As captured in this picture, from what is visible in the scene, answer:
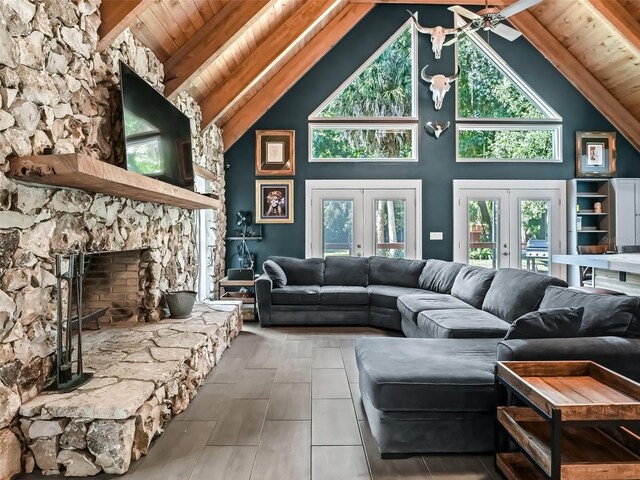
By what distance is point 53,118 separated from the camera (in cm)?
234

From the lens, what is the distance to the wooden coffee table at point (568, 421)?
5.11ft

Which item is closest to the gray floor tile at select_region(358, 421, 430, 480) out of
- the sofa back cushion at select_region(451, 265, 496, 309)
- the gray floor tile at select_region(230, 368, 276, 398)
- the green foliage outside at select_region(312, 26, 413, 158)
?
the gray floor tile at select_region(230, 368, 276, 398)

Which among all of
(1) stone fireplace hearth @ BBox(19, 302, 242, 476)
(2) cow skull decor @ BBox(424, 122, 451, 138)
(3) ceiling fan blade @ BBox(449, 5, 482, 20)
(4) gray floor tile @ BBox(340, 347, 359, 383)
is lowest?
(4) gray floor tile @ BBox(340, 347, 359, 383)

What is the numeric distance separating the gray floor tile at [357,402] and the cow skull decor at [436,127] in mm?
4835

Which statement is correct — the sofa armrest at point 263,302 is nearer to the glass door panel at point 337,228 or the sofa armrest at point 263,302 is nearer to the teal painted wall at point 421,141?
the teal painted wall at point 421,141

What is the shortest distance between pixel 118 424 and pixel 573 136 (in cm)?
760

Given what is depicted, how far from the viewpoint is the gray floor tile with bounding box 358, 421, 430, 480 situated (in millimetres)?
1986

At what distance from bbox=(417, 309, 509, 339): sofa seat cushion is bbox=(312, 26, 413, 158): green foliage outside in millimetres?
3638

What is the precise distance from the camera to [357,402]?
9.29ft

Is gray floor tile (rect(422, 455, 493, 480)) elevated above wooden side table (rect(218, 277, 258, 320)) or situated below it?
below

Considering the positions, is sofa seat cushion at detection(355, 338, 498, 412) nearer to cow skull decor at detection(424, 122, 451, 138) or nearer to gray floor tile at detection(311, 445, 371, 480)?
gray floor tile at detection(311, 445, 371, 480)

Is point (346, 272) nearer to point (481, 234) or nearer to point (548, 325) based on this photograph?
point (481, 234)

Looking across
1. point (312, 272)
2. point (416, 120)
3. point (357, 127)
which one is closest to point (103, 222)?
point (312, 272)

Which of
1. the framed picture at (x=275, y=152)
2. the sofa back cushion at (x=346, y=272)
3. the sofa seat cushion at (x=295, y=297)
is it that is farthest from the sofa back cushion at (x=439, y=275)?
the framed picture at (x=275, y=152)
